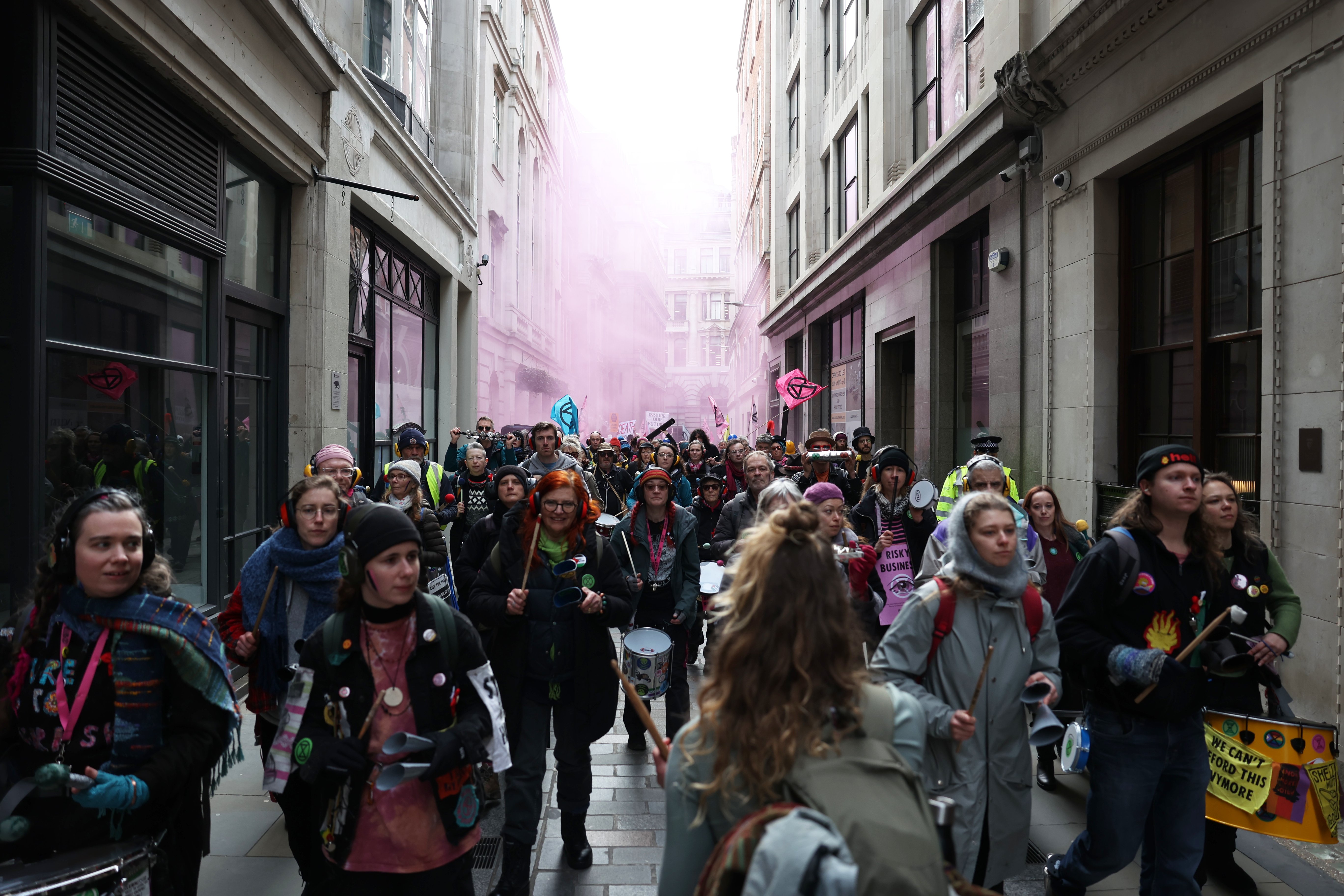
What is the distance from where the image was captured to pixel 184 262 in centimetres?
709

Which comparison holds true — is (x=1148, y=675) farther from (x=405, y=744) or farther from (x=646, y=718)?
(x=405, y=744)

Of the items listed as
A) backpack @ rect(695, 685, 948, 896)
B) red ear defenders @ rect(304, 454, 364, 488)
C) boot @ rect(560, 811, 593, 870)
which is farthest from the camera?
red ear defenders @ rect(304, 454, 364, 488)

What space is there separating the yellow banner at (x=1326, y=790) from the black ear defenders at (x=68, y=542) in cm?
424

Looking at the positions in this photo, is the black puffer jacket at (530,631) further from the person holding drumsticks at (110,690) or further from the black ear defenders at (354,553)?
the person holding drumsticks at (110,690)

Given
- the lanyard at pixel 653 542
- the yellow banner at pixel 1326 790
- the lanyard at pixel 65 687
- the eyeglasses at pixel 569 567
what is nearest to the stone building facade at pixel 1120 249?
the yellow banner at pixel 1326 790

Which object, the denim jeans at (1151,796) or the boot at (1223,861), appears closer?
the denim jeans at (1151,796)

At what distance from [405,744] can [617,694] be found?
6.02 feet

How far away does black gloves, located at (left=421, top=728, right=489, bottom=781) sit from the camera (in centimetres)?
251

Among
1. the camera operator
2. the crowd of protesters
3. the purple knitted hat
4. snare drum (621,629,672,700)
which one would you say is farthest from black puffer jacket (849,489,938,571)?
the camera operator

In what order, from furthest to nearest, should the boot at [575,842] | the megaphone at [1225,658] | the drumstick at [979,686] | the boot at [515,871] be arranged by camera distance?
the boot at [575,842] → the boot at [515,871] → the megaphone at [1225,658] → the drumstick at [979,686]

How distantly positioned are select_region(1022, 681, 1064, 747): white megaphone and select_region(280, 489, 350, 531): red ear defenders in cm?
296

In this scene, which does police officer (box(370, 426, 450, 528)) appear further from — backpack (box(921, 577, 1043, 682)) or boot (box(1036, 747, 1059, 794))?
backpack (box(921, 577, 1043, 682))

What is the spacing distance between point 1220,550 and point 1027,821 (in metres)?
1.43

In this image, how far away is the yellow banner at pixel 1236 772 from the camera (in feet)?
10.3
